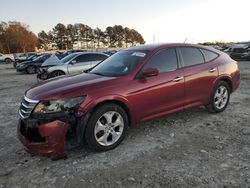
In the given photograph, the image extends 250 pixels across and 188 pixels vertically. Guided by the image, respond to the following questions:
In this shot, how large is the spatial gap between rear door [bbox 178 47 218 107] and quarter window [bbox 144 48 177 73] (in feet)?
0.78

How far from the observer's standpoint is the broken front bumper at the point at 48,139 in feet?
12.4

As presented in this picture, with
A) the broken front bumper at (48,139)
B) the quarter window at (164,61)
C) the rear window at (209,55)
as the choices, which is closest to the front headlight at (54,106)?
the broken front bumper at (48,139)

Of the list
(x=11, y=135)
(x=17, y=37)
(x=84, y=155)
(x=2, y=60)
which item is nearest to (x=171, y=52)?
(x=84, y=155)

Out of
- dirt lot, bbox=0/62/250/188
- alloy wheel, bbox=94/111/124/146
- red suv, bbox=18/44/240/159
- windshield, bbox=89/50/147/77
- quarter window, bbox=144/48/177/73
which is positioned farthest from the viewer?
quarter window, bbox=144/48/177/73

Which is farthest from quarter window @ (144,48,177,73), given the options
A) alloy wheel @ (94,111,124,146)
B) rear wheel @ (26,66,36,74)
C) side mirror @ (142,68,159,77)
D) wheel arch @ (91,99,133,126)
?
rear wheel @ (26,66,36,74)

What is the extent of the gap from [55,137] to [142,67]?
6.12 feet

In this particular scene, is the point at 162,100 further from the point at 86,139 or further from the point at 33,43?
the point at 33,43

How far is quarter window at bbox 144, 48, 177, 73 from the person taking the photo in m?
4.85

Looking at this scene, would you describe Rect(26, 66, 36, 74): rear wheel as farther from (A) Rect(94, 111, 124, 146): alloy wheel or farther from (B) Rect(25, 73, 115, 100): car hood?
(A) Rect(94, 111, 124, 146): alloy wheel

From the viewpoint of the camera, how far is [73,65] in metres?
12.7

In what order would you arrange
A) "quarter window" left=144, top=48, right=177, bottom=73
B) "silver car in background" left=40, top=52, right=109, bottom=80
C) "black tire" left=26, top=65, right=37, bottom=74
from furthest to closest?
"black tire" left=26, top=65, right=37, bottom=74
"silver car in background" left=40, top=52, right=109, bottom=80
"quarter window" left=144, top=48, right=177, bottom=73

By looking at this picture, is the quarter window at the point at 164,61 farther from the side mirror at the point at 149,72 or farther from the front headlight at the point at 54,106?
the front headlight at the point at 54,106

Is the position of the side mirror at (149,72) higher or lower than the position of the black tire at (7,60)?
higher

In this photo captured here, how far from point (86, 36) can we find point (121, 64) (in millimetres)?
85743
